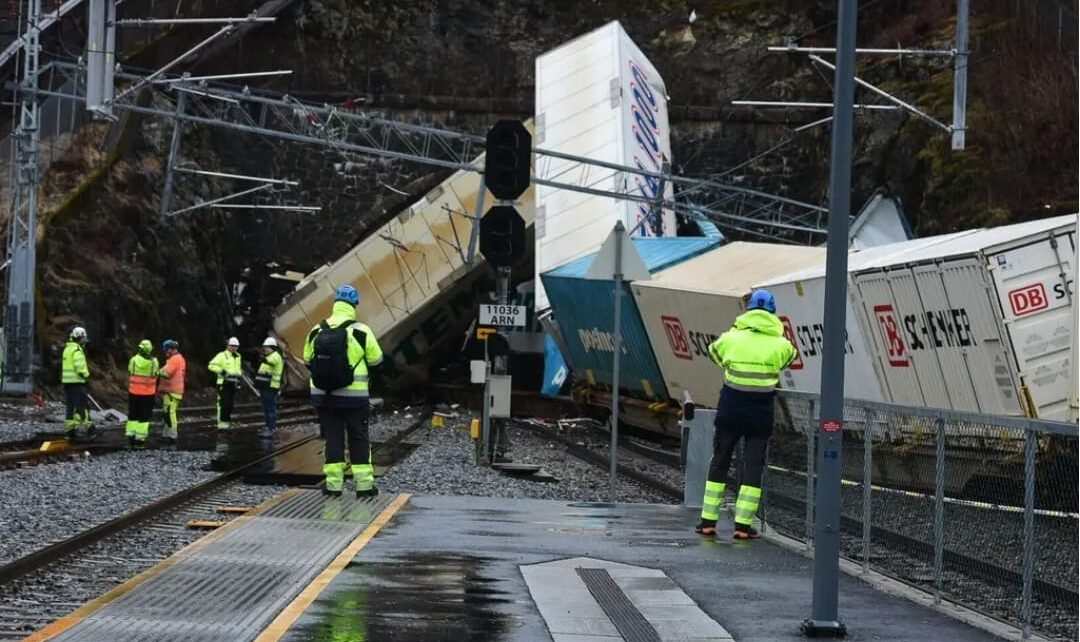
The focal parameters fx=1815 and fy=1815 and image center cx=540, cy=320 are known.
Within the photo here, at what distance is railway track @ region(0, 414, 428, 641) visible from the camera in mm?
9680

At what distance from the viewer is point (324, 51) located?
2183 inches

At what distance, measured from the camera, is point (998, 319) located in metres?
17.2

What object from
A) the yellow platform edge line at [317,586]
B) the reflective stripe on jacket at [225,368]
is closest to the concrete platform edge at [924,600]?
the yellow platform edge line at [317,586]

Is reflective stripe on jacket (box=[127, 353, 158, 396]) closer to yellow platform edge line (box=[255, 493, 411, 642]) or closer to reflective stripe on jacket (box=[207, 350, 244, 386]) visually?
reflective stripe on jacket (box=[207, 350, 244, 386])

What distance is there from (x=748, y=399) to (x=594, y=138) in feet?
95.1

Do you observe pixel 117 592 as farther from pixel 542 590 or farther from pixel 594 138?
pixel 594 138

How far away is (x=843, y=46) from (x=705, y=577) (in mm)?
3656

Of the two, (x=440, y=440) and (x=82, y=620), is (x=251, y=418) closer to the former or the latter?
(x=440, y=440)

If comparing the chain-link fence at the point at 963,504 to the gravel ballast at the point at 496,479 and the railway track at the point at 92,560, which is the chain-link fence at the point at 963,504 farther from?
the gravel ballast at the point at 496,479

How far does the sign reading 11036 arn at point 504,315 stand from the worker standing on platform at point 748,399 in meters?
7.78

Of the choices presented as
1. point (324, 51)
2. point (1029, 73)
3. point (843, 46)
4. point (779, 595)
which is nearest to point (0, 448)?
point (779, 595)

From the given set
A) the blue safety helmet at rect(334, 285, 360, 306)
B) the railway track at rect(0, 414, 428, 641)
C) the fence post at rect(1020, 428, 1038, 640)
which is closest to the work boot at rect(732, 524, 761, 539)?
the blue safety helmet at rect(334, 285, 360, 306)

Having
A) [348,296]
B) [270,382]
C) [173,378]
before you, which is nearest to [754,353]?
[348,296]

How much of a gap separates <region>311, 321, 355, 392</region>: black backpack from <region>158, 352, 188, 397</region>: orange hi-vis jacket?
13.1 meters
